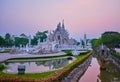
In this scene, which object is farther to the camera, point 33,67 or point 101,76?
point 101,76

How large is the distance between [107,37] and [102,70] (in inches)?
783

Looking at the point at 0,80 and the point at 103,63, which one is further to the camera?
the point at 103,63

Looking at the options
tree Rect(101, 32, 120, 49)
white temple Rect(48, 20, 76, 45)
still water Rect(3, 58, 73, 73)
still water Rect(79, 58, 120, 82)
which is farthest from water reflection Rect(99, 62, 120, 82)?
white temple Rect(48, 20, 76, 45)

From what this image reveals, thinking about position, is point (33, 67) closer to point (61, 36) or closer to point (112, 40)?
point (112, 40)

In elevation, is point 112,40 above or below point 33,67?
above

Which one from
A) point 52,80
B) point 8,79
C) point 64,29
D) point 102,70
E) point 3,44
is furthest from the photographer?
point 64,29

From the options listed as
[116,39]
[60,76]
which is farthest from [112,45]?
[60,76]

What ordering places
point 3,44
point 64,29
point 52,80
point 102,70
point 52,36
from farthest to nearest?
point 64,29
point 52,36
point 3,44
point 102,70
point 52,80

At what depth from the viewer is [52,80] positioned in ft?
20.0

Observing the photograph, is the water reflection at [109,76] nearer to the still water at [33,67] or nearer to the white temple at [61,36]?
the still water at [33,67]

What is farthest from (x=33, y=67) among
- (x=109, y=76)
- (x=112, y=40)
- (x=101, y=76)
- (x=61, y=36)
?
(x=61, y=36)

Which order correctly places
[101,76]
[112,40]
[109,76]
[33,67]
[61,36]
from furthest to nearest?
[61,36] → [112,40] → [101,76] → [109,76] → [33,67]

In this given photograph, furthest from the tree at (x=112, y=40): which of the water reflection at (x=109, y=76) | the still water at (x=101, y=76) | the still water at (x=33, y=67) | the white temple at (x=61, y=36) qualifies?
the still water at (x=33, y=67)

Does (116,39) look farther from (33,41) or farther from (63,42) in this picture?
(33,41)
